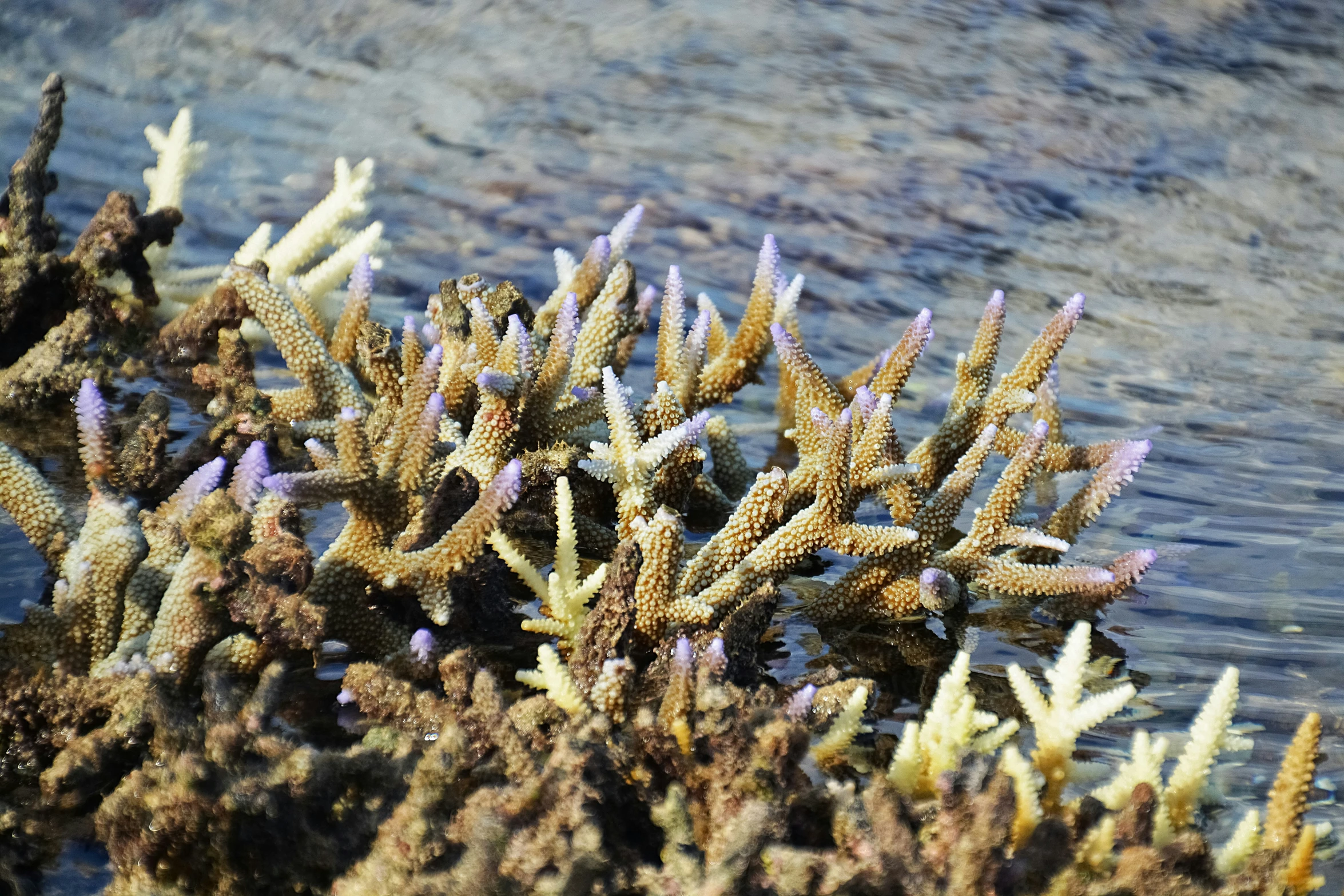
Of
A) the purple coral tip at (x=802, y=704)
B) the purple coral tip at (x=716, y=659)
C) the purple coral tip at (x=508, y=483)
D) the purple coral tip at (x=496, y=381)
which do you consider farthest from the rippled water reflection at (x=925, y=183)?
the purple coral tip at (x=496, y=381)

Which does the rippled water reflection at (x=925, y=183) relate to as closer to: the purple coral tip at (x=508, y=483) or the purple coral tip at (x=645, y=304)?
the purple coral tip at (x=645, y=304)

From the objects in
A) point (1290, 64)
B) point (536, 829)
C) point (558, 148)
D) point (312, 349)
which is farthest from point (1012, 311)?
point (1290, 64)

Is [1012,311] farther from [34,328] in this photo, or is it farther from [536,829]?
[536,829]

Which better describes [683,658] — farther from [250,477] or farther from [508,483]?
[250,477]

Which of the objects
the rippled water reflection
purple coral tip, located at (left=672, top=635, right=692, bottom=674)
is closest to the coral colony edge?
purple coral tip, located at (left=672, top=635, right=692, bottom=674)

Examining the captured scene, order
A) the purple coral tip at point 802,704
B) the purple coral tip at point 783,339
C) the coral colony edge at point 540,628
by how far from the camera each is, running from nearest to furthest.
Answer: the coral colony edge at point 540,628 < the purple coral tip at point 802,704 < the purple coral tip at point 783,339

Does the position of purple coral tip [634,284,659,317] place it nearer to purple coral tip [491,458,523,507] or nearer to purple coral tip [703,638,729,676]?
purple coral tip [491,458,523,507]
